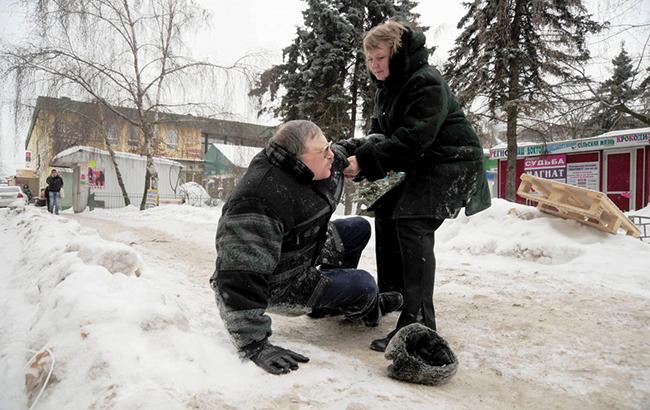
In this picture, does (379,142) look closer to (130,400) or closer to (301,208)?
(301,208)

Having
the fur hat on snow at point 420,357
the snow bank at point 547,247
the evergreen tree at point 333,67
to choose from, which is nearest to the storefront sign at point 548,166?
the evergreen tree at point 333,67

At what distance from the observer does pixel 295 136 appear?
199cm

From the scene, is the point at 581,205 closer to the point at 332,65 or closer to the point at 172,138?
the point at 332,65

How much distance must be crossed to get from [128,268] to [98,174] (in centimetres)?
2162

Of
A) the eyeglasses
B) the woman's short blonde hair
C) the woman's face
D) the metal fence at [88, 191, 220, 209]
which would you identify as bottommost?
the metal fence at [88, 191, 220, 209]

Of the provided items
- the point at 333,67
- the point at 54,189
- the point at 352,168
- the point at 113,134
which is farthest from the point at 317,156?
the point at 113,134

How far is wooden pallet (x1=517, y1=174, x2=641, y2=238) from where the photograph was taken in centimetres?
511

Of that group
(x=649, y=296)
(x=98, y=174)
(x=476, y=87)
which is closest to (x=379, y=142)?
(x=649, y=296)

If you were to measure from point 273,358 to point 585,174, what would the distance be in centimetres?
1476

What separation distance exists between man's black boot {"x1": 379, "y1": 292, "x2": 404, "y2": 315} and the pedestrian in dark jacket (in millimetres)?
300

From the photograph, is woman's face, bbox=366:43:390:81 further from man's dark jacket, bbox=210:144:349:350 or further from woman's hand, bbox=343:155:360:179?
man's dark jacket, bbox=210:144:349:350

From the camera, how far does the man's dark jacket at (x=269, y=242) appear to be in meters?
1.75

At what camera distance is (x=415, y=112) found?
2.26m

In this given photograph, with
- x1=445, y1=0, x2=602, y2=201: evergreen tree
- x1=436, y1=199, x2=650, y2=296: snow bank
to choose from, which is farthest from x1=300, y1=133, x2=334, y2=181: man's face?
x1=445, y1=0, x2=602, y2=201: evergreen tree
